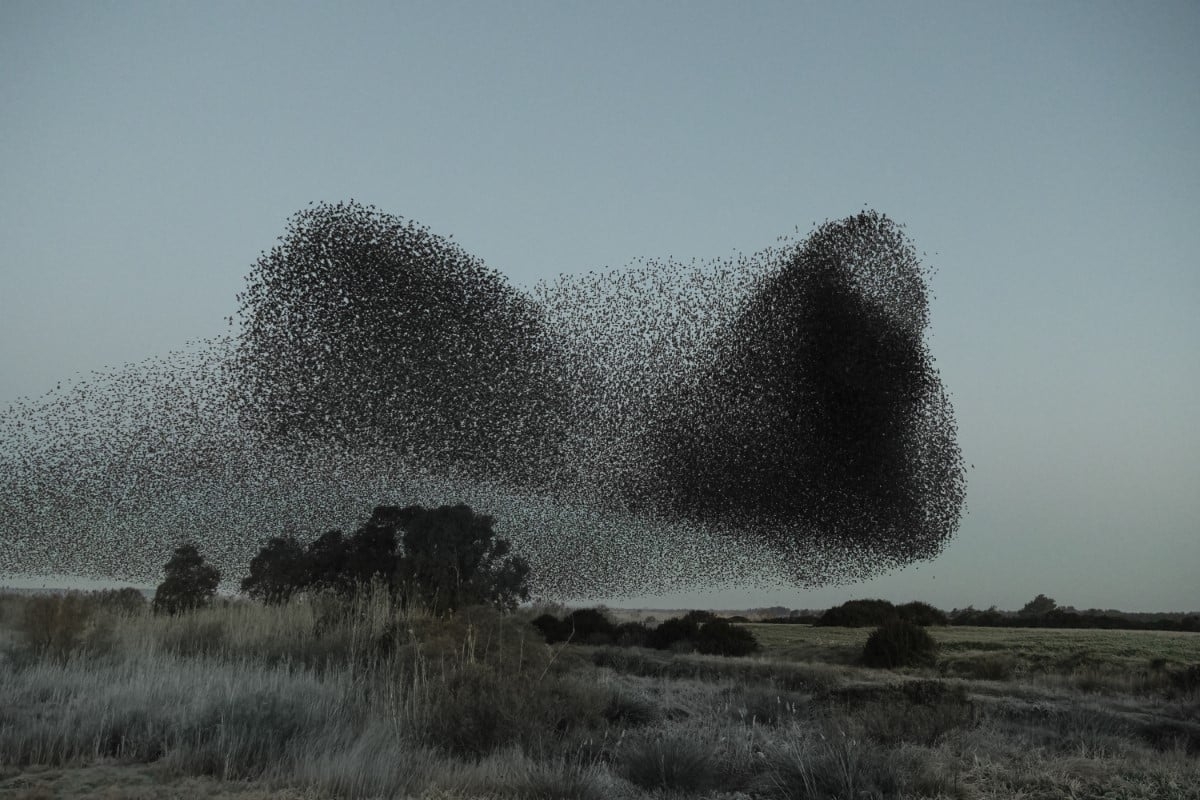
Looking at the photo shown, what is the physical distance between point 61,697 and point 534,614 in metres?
19.9

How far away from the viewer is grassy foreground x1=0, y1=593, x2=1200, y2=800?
18.9ft

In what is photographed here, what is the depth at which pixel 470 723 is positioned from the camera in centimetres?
759

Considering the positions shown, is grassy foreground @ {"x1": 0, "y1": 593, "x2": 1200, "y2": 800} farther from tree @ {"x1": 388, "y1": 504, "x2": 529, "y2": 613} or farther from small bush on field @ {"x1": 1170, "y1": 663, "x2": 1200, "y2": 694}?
tree @ {"x1": 388, "y1": 504, "x2": 529, "y2": 613}

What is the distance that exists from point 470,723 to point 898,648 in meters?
13.7

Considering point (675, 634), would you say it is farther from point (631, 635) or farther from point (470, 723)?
point (470, 723)

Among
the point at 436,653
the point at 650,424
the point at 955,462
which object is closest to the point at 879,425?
the point at 955,462

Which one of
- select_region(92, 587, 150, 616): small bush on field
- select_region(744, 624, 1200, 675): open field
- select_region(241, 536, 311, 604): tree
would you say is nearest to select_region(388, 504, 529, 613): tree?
select_region(241, 536, 311, 604): tree

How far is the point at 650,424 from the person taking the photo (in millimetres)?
21422

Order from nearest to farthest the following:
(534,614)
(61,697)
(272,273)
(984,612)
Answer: (61,697), (272,273), (534,614), (984,612)

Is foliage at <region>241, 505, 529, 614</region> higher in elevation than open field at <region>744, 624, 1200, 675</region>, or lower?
higher

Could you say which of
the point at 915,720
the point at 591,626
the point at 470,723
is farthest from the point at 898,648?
the point at 470,723

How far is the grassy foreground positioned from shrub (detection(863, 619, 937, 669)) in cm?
335

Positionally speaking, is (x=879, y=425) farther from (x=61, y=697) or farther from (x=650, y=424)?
(x=61, y=697)

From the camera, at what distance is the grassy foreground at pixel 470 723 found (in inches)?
227
